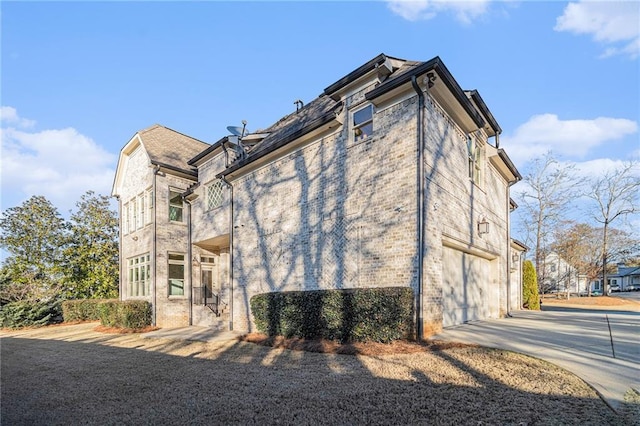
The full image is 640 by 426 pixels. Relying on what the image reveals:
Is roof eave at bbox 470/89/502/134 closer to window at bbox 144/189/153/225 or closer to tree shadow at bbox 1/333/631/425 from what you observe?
tree shadow at bbox 1/333/631/425

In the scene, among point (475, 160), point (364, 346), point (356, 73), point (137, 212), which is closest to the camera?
point (364, 346)

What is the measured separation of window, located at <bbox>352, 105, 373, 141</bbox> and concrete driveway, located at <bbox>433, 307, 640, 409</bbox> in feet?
18.4

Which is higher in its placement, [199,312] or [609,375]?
[609,375]

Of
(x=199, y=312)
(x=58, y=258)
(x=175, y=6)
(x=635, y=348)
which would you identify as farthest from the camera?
(x=58, y=258)

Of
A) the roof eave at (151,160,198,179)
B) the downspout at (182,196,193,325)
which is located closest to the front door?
the downspout at (182,196,193,325)

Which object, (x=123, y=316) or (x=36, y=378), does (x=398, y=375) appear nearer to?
(x=36, y=378)

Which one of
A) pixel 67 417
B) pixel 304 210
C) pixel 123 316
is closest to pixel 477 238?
pixel 304 210

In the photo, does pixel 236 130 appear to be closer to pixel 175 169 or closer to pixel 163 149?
pixel 175 169

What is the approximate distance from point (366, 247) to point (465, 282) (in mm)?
4185

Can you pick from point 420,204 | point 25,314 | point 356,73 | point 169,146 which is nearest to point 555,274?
point 420,204

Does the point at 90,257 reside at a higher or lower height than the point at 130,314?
higher

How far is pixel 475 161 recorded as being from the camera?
1204 cm

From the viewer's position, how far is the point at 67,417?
14.7 feet

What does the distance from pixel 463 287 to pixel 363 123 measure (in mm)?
6002
